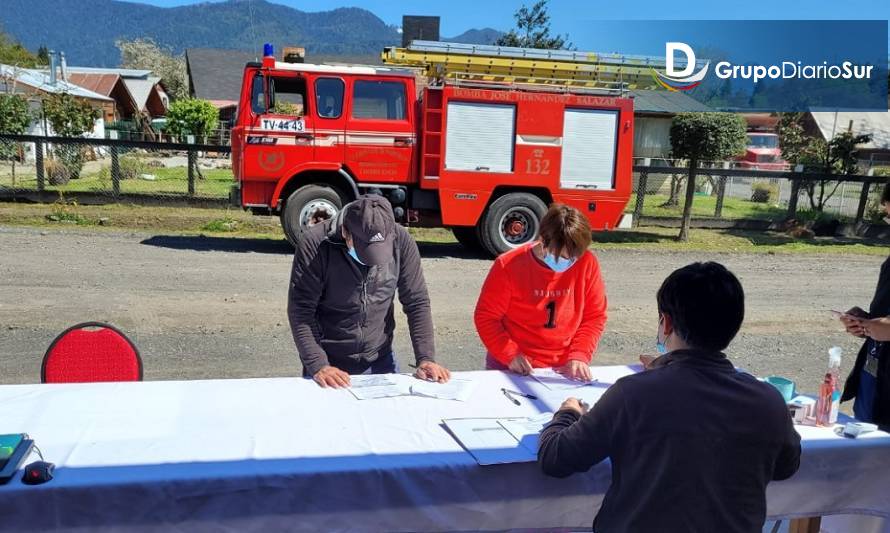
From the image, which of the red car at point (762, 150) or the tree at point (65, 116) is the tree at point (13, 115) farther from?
the red car at point (762, 150)

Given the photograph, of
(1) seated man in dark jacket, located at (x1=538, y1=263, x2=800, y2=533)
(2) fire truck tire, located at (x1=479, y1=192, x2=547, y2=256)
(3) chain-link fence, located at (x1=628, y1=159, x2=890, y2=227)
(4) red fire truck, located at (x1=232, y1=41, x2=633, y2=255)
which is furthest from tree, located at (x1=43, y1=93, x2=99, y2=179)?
(1) seated man in dark jacket, located at (x1=538, y1=263, x2=800, y2=533)

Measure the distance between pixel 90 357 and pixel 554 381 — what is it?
2.07m

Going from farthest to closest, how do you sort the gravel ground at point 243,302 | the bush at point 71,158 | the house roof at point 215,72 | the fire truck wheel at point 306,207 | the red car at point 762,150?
the house roof at point 215,72 < the red car at point 762,150 < the bush at point 71,158 < the fire truck wheel at point 306,207 < the gravel ground at point 243,302

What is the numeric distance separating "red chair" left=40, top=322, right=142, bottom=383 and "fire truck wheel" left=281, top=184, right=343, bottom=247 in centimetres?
650

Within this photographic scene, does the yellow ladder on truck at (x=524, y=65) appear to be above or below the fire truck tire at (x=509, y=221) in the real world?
above

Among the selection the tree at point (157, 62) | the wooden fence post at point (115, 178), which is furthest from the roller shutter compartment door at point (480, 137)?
the tree at point (157, 62)

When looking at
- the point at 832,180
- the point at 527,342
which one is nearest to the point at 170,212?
the point at 527,342

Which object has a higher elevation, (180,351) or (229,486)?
(229,486)

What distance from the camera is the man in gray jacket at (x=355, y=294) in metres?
2.91

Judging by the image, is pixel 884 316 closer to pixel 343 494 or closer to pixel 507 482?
pixel 507 482

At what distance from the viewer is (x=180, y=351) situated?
5496 mm

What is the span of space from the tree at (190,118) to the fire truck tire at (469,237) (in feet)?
42.6

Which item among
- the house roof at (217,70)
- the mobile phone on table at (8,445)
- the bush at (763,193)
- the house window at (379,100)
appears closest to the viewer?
the mobile phone on table at (8,445)

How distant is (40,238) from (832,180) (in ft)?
47.8
